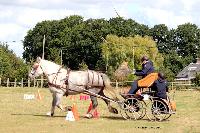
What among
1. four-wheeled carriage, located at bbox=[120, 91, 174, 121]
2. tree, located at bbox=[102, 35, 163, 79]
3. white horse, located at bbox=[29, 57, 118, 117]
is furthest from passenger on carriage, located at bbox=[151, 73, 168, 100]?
tree, located at bbox=[102, 35, 163, 79]

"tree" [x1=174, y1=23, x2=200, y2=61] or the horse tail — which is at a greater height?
"tree" [x1=174, y1=23, x2=200, y2=61]

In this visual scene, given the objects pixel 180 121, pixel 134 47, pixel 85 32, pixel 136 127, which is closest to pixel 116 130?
pixel 136 127

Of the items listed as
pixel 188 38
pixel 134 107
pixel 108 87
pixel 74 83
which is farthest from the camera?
pixel 188 38

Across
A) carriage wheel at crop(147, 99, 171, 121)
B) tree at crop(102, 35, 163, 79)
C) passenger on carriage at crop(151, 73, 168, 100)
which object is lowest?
carriage wheel at crop(147, 99, 171, 121)

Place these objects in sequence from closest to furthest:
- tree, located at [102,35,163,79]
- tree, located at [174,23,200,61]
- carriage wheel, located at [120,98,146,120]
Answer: carriage wheel, located at [120,98,146,120]
tree, located at [102,35,163,79]
tree, located at [174,23,200,61]

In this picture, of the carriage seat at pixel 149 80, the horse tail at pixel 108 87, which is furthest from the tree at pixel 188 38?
the carriage seat at pixel 149 80

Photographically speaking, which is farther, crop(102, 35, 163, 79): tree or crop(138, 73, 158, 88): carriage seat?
crop(102, 35, 163, 79): tree

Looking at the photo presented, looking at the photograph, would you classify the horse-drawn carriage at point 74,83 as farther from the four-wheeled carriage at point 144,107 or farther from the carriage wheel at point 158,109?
the carriage wheel at point 158,109

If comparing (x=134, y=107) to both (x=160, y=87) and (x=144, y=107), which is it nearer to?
(x=144, y=107)

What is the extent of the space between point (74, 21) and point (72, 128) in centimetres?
9636

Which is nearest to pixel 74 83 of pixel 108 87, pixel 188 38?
pixel 108 87

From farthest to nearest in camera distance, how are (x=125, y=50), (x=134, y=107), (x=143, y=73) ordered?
(x=125, y=50) → (x=134, y=107) → (x=143, y=73)

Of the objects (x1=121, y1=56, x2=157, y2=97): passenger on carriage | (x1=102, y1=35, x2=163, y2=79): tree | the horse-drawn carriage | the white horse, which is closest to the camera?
(x1=121, y1=56, x2=157, y2=97): passenger on carriage

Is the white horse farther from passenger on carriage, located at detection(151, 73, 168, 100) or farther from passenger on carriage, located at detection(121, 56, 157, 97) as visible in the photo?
passenger on carriage, located at detection(151, 73, 168, 100)
